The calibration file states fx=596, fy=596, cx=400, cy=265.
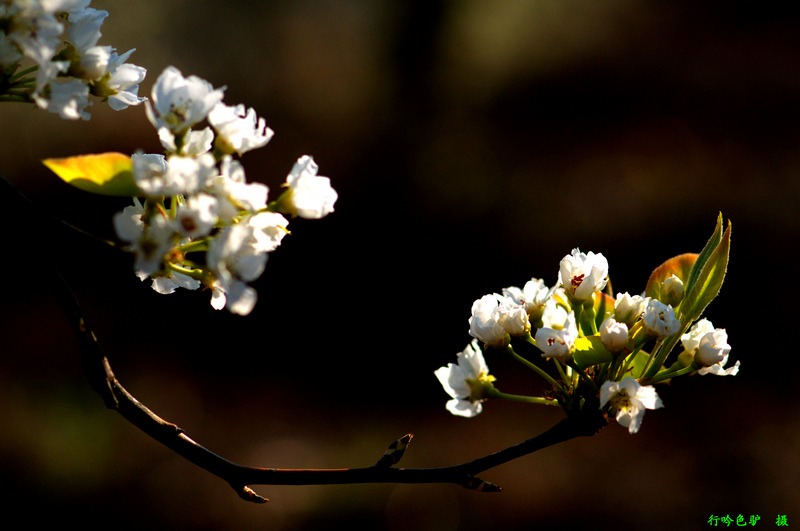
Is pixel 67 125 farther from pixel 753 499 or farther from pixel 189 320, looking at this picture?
pixel 753 499

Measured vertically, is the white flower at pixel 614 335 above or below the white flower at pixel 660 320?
below

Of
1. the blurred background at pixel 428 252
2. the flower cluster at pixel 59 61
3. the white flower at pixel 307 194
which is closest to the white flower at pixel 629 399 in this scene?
the white flower at pixel 307 194

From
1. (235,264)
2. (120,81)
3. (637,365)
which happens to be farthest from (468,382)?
(120,81)

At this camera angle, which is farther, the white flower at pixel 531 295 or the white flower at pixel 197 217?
the white flower at pixel 531 295

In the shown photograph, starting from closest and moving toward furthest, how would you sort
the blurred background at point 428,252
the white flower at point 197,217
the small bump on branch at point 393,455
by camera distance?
the white flower at point 197,217 < the small bump on branch at point 393,455 < the blurred background at point 428,252

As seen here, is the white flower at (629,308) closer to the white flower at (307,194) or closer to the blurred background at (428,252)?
the white flower at (307,194)

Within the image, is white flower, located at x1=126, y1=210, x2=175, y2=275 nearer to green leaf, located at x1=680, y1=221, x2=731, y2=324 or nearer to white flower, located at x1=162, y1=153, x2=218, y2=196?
white flower, located at x1=162, y1=153, x2=218, y2=196
